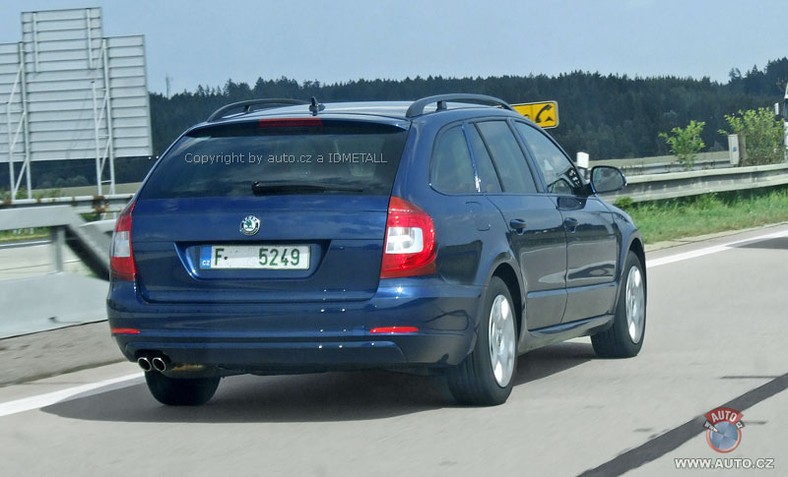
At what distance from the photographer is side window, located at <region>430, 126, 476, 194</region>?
7555 millimetres

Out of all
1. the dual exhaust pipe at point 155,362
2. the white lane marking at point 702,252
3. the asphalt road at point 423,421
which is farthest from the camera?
the white lane marking at point 702,252

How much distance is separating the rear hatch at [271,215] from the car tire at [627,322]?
8.73ft

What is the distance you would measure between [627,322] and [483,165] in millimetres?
2049

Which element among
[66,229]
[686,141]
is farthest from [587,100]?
[66,229]

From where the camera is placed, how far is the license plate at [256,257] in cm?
718

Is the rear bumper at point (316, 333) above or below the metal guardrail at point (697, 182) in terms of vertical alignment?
above

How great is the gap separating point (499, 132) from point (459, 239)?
4.31ft

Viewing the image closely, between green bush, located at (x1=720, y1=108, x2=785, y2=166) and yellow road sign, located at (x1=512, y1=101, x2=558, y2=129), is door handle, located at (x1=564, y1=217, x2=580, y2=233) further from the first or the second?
green bush, located at (x1=720, y1=108, x2=785, y2=166)

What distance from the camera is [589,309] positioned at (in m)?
9.12

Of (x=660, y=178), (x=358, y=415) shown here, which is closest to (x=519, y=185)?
(x=358, y=415)

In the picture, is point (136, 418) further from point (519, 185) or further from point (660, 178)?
point (660, 178)

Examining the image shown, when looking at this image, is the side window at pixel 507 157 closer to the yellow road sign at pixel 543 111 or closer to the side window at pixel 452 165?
the side window at pixel 452 165

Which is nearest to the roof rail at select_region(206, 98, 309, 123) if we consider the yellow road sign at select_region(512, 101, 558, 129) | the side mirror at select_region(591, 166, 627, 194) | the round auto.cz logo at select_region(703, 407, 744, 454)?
the side mirror at select_region(591, 166, 627, 194)

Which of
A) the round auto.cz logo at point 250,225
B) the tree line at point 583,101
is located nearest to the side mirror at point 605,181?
the round auto.cz logo at point 250,225
